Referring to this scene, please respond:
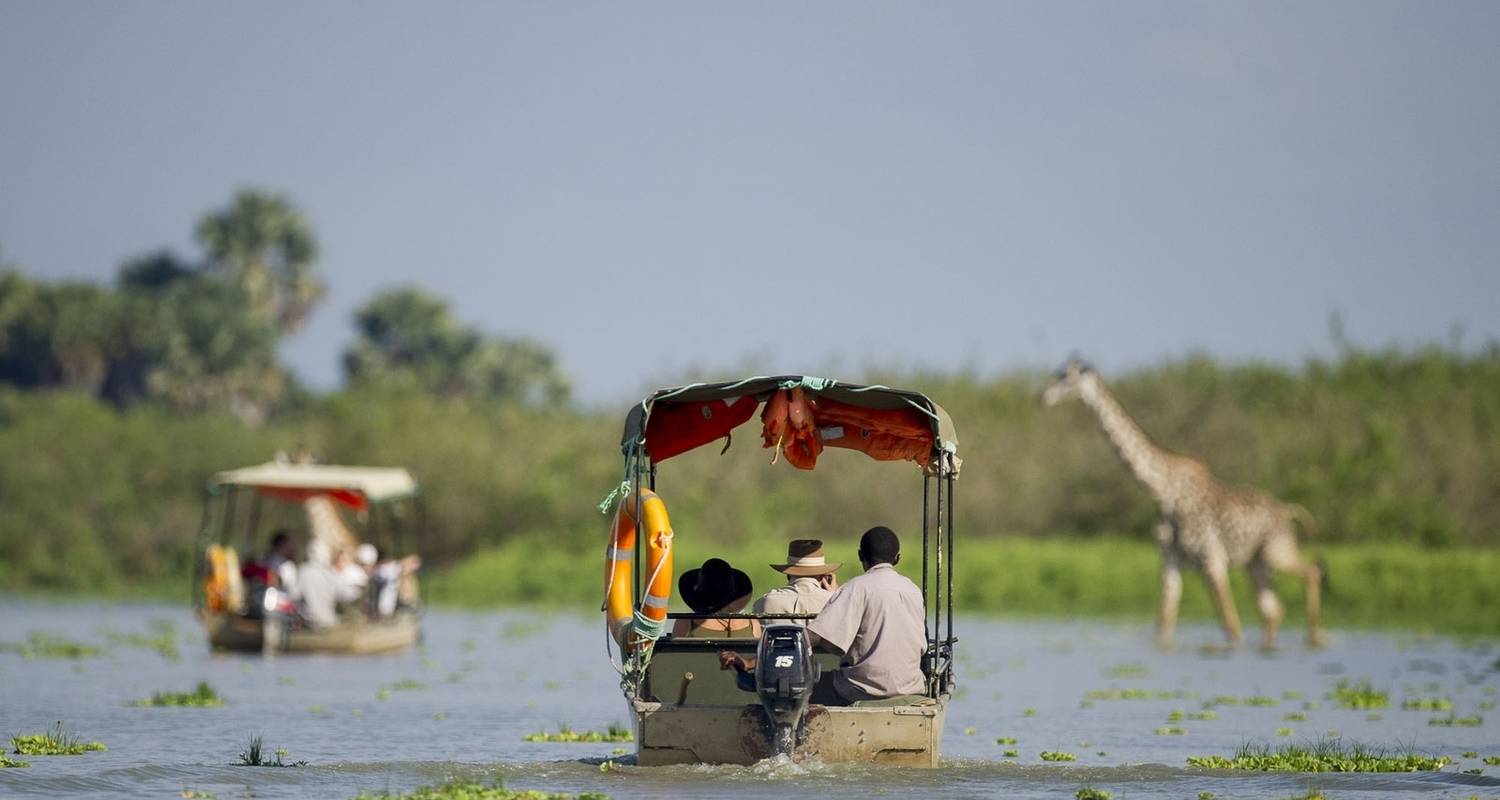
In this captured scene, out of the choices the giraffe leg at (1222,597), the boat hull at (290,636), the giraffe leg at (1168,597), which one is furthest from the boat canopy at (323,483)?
the giraffe leg at (1222,597)

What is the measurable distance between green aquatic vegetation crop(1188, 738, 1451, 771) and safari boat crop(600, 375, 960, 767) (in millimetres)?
2220

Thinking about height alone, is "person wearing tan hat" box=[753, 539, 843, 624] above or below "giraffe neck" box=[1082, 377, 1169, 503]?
below

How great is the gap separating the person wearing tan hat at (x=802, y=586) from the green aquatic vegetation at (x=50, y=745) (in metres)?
5.35

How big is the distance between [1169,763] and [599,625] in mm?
21404

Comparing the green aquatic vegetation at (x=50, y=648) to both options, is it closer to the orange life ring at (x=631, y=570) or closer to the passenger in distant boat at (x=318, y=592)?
the passenger in distant boat at (x=318, y=592)

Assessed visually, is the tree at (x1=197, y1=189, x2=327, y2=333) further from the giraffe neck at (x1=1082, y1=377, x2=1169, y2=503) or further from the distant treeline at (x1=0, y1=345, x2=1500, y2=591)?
the giraffe neck at (x1=1082, y1=377, x2=1169, y2=503)

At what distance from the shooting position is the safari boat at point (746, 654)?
14.8 m

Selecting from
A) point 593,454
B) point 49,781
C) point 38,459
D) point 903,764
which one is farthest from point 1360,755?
point 38,459

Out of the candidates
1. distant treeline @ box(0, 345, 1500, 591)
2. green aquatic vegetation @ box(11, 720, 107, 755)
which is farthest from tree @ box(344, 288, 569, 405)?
green aquatic vegetation @ box(11, 720, 107, 755)

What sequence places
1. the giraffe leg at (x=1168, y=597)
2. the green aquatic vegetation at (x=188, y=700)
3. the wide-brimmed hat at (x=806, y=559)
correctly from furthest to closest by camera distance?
the giraffe leg at (x=1168, y=597) → the green aquatic vegetation at (x=188, y=700) → the wide-brimmed hat at (x=806, y=559)

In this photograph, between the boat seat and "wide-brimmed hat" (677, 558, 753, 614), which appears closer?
the boat seat

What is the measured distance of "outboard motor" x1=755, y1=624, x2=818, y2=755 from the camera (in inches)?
559

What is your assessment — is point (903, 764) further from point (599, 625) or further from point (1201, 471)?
point (599, 625)

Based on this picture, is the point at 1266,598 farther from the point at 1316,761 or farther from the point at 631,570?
the point at 631,570
